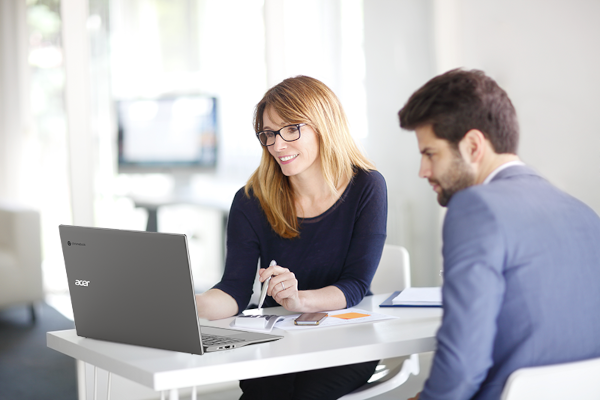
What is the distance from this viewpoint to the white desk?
1.12 metres

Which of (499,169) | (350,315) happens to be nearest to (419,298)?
(350,315)

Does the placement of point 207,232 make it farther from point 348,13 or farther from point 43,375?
point 348,13

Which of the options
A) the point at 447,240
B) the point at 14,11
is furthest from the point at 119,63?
the point at 447,240

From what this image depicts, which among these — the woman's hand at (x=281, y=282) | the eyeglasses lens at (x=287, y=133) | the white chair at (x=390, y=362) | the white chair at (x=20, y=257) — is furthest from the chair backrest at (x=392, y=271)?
the white chair at (x=20, y=257)

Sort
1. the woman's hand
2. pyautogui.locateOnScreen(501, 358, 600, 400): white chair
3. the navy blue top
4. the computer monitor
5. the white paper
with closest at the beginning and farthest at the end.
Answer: pyautogui.locateOnScreen(501, 358, 600, 400): white chair, the woman's hand, the white paper, the navy blue top, the computer monitor

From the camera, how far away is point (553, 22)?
3.07 meters

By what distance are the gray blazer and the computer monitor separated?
230cm

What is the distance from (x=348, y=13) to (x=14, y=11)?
189cm

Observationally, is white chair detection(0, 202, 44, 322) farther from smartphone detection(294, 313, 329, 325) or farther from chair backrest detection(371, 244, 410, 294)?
smartphone detection(294, 313, 329, 325)

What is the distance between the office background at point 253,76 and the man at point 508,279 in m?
1.92

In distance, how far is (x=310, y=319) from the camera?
148cm

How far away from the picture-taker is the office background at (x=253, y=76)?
9.33 ft

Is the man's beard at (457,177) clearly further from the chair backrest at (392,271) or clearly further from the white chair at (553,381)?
the chair backrest at (392,271)

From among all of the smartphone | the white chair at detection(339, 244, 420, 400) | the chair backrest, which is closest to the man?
the smartphone
